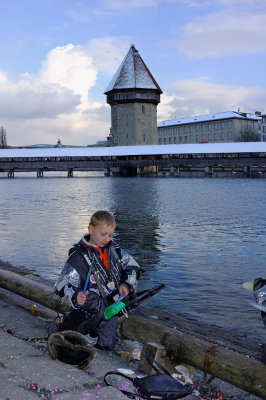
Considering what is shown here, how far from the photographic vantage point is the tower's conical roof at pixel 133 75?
6531 centimetres

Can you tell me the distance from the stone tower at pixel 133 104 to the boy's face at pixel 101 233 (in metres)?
62.0

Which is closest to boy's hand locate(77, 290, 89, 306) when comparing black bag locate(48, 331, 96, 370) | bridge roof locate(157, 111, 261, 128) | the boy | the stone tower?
the boy

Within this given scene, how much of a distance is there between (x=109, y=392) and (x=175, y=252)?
7618 mm

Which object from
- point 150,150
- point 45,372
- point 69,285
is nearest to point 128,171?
point 150,150

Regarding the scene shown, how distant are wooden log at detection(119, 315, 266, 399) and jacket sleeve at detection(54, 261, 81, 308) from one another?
57 centimetres

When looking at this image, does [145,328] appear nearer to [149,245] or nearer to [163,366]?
[163,366]

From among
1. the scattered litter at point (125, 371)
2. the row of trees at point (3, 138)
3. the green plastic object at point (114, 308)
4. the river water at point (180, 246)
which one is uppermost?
the row of trees at point (3, 138)

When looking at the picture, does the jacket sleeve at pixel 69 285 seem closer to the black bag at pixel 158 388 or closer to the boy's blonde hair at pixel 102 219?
the boy's blonde hair at pixel 102 219

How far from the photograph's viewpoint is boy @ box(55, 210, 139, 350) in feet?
10.6

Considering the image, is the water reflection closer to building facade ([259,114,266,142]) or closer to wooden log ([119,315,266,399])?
wooden log ([119,315,266,399])

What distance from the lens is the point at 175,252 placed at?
10.1 metres

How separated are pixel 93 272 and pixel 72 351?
538mm

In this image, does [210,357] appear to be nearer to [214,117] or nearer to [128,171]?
[128,171]

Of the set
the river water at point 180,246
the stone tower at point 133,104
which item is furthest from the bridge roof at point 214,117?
the river water at point 180,246
